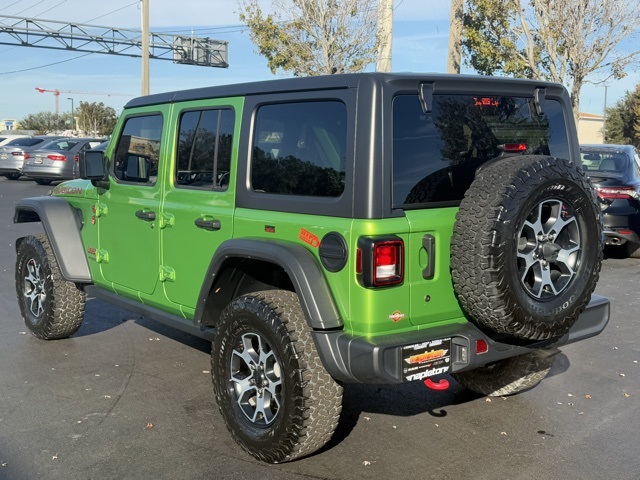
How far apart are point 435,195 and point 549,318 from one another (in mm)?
826

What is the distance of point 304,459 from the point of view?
4.15 meters

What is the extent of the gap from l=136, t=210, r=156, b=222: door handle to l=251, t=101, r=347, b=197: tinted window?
103cm

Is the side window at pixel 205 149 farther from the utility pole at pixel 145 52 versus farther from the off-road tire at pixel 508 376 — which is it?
the utility pole at pixel 145 52

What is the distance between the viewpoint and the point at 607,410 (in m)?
4.99

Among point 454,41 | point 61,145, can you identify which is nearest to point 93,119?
point 61,145

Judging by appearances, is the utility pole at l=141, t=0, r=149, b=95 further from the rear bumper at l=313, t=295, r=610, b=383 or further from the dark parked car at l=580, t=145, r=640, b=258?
the rear bumper at l=313, t=295, r=610, b=383

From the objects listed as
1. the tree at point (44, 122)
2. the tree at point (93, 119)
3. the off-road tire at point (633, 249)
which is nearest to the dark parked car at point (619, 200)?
the off-road tire at point (633, 249)

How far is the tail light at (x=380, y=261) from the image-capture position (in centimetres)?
355

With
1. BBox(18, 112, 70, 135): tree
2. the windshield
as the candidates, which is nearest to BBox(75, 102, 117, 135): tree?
BBox(18, 112, 70, 135): tree

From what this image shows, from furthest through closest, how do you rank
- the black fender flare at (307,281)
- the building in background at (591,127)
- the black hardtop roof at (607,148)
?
the building in background at (591,127) < the black hardtop roof at (607,148) < the black fender flare at (307,281)

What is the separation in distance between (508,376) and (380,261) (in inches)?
73.0

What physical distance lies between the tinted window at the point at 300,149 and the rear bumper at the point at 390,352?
75 cm

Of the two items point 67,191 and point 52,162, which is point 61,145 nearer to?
point 52,162

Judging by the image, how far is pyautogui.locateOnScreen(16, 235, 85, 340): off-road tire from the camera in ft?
20.2
